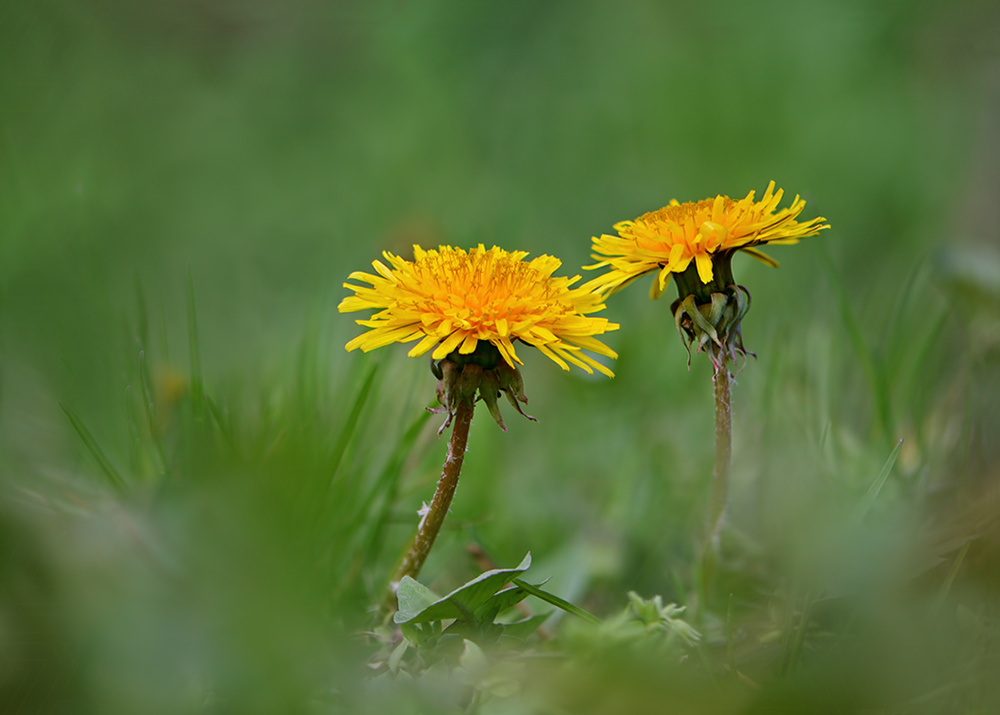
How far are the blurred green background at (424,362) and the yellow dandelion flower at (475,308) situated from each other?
15 centimetres

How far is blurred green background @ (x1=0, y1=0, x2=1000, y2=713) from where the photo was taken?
55 centimetres

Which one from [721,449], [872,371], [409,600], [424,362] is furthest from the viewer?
[424,362]

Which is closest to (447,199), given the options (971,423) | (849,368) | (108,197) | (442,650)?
(108,197)

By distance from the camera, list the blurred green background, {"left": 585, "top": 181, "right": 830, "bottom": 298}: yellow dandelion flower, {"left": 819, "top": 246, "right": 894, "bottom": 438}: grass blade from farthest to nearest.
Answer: {"left": 819, "top": 246, "right": 894, "bottom": 438}: grass blade < {"left": 585, "top": 181, "right": 830, "bottom": 298}: yellow dandelion flower < the blurred green background

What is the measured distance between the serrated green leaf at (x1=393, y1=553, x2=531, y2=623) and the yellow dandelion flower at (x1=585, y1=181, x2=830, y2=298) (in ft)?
0.92

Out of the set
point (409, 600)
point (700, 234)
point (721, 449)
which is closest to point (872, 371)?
point (721, 449)

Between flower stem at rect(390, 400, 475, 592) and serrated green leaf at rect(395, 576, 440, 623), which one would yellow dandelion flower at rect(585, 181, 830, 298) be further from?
serrated green leaf at rect(395, 576, 440, 623)

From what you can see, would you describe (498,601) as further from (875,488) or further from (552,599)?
(875,488)

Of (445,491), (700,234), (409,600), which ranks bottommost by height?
(409,600)

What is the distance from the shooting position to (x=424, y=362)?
1.18m

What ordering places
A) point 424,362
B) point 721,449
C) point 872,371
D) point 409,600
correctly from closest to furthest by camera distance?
point 409,600
point 721,449
point 872,371
point 424,362

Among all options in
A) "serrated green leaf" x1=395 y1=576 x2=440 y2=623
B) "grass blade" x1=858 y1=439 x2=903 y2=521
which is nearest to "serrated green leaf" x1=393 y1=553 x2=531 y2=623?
"serrated green leaf" x1=395 y1=576 x2=440 y2=623

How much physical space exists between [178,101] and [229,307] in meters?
1.22

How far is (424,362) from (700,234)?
62 cm
